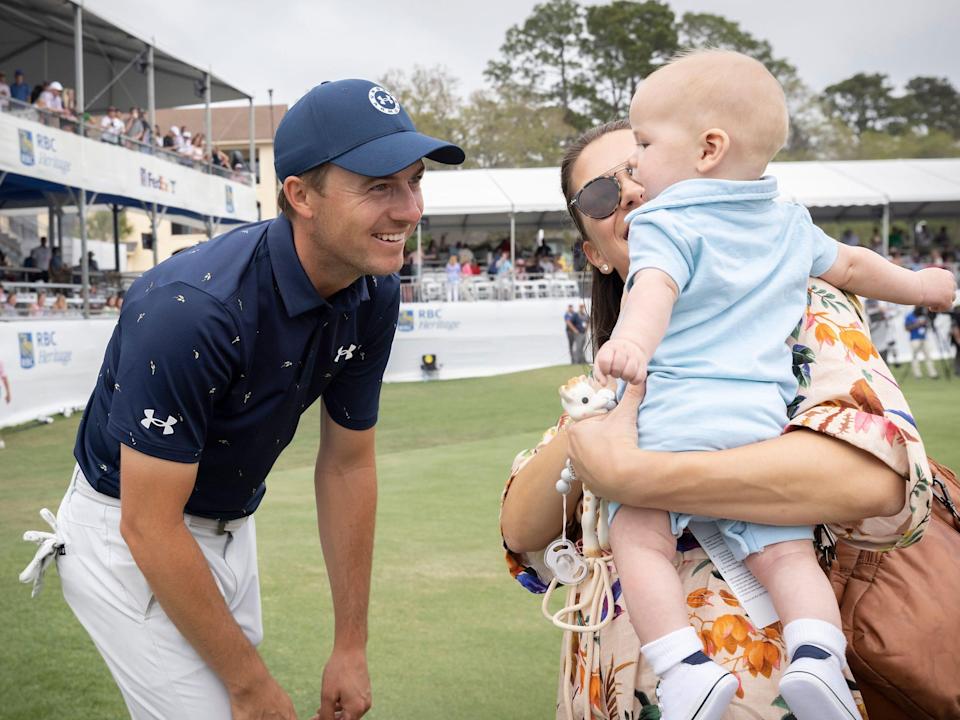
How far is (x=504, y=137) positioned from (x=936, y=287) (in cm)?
5121

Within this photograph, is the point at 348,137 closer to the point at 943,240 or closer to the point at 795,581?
the point at 795,581

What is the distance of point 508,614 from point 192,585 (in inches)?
103

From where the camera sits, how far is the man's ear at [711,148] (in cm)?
197

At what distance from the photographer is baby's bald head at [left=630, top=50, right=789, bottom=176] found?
1.97 meters

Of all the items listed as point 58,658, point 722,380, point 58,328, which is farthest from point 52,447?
point 722,380

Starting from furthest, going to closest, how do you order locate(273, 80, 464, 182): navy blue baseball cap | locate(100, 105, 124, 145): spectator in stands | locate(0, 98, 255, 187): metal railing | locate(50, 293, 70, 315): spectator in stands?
locate(100, 105, 124, 145): spectator in stands
locate(50, 293, 70, 315): spectator in stands
locate(0, 98, 255, 187): metal railing
locate(273, 80, 464, 182): navy blue baseball cap

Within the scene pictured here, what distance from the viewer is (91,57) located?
26.5 m

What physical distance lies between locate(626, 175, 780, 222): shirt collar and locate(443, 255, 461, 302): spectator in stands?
2241cm

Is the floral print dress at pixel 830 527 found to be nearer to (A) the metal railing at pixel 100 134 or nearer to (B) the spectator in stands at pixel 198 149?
(A) the metal railing at pixel 100 134

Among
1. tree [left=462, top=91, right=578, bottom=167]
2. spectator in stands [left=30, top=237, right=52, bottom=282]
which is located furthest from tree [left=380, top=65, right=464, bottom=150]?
spectator in stands [left=30, top=237, right=52, bottom=282]

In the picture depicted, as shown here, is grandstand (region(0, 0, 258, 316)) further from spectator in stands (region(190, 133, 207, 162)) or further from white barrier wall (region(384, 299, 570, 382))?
white barrier wall (region(384, 299, 570, 382))

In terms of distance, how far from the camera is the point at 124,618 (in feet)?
8.26

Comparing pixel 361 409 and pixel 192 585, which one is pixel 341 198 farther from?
pixel 192 585

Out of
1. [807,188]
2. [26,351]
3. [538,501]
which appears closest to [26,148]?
[26,351]
